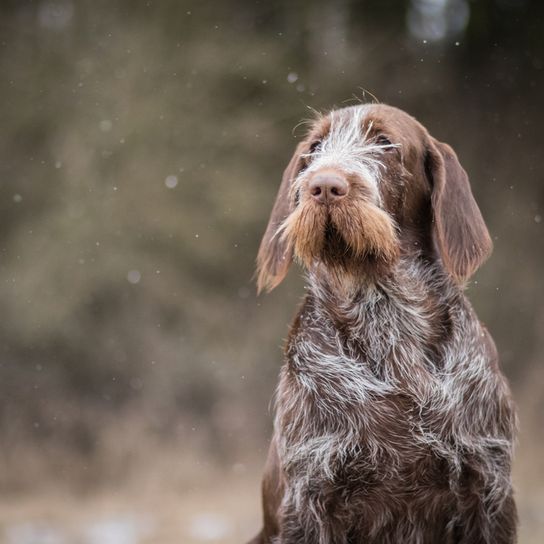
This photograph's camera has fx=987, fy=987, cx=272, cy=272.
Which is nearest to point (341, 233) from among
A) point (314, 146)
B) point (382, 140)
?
point (382, 140)

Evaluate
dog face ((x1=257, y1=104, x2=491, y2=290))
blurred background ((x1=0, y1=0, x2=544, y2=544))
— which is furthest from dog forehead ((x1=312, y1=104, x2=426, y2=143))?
blurred background ((x1=0, y1=0, x2=544, y2=544))

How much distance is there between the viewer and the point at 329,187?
3.14 meters

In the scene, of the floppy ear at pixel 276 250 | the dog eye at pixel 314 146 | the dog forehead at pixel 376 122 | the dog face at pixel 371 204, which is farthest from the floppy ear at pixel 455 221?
the floppy ear at pixel 276 250

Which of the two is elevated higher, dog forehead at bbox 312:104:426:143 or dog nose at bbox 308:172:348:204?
dog forehead at bbox 312:104:426:143

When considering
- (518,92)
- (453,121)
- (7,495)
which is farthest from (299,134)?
(7,495)

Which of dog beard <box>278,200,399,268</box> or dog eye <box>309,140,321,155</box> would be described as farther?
dog eye <box>309,140,321,155</box>

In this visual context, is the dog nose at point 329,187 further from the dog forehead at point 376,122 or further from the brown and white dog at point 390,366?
the dog forehead at point 376,122

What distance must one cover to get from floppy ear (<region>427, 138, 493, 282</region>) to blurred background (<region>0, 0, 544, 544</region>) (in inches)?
155

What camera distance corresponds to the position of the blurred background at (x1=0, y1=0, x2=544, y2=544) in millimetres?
7285

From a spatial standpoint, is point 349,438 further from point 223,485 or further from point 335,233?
point 223,485

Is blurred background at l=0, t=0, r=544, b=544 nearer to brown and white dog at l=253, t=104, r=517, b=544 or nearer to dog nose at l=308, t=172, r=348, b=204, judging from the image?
brown and white dog at l=253, t=104, r=517, b=544

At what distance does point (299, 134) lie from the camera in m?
7.56

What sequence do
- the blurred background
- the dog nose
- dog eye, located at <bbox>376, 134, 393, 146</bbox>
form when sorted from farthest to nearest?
the blurred background < dog eye, located at <bbox>376, 134, 393, 146</bbox> < the dog nose

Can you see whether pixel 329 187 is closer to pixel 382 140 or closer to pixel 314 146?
pixel 382 140
